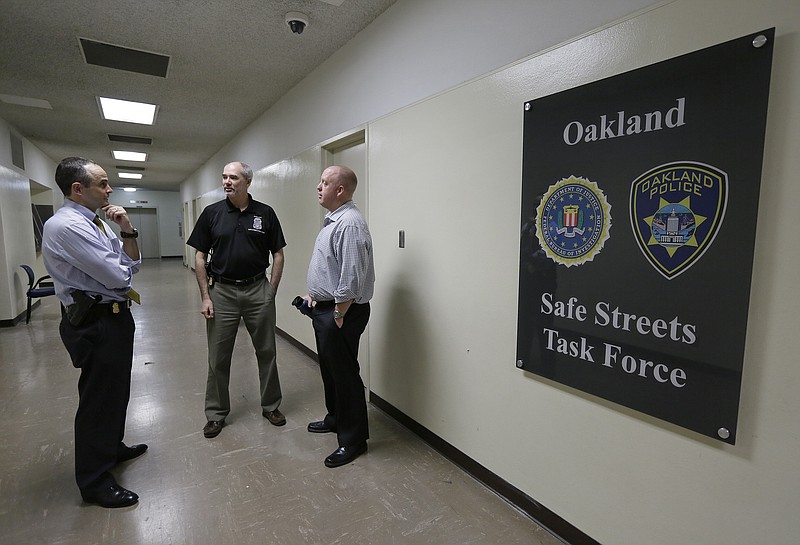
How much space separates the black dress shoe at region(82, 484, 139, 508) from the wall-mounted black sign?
2.01m

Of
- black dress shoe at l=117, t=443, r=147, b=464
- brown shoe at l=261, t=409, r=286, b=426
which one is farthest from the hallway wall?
black dress shoe at l=117, t=443, r=147, b=464

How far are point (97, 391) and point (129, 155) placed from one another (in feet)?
27.0

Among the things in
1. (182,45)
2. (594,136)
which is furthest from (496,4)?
(182,45)

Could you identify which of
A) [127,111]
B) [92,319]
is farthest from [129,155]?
[92,319]

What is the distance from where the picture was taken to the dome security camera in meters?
2.77

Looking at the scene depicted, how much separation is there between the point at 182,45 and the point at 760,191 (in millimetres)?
3877

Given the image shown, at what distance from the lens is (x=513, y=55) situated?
1.80m

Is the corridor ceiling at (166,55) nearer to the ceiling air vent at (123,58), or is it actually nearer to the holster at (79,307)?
the ceiling air vent at (123,58)

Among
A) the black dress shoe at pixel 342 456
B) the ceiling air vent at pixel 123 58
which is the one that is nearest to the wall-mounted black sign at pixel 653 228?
the black dress shoe at pixel 342 456

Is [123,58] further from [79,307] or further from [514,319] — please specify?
[514,319]

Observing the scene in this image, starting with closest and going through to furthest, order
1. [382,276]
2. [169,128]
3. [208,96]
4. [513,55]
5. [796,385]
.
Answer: [796,385], [513,55], [382,276], [208,96], [169,128]

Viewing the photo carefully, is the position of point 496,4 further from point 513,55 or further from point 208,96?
point 208,96

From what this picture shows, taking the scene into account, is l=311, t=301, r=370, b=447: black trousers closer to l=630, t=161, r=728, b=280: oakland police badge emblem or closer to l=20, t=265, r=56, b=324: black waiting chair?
l=630, t=161, r=728, b=280: oakland police badge emblem

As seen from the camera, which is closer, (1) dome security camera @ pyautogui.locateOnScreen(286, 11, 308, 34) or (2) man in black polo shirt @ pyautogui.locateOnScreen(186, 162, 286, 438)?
(2) man in black polo shirt @ pyautogui.locateOnScreen(186, 162, 286, 438)
